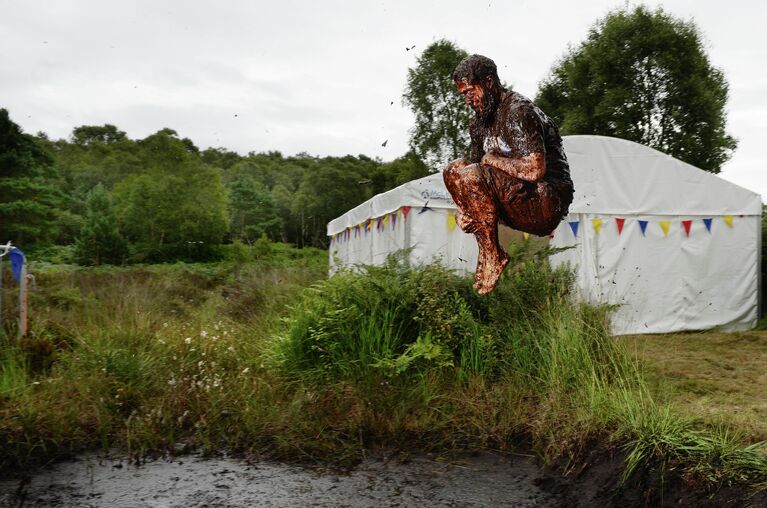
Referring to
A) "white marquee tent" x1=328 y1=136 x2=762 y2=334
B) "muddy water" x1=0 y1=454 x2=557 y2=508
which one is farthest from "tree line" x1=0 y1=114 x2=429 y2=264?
"muddy water" x1=0 y1=454 x2=557 y2=508

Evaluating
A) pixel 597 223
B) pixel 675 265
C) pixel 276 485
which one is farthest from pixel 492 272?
pixel 675 265

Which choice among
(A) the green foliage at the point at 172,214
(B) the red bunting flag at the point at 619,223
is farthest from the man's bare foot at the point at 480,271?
(A) the green foliage at the point at 172,214

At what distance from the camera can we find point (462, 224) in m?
1.48

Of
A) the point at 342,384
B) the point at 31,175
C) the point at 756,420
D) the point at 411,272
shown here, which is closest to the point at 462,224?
the point at 756,420

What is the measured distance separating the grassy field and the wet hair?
3.27 metres

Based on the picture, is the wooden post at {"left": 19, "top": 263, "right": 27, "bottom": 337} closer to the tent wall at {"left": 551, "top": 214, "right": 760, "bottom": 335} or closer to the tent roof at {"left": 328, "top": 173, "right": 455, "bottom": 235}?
the tent roof at {"left": 328, "top": 173, "right": 455, "bottom": 235}

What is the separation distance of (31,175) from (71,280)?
13.5 m

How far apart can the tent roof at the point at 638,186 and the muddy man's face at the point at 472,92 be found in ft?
30.9

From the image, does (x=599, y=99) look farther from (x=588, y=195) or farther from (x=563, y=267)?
(x=563, y=267)

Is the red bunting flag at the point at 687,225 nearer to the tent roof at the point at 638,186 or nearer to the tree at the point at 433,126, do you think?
the tent roof at the point at 638,186

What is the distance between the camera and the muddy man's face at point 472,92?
A: 139 centimetres

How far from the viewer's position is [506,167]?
132cm

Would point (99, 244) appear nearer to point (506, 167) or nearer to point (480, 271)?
point (480, 271)

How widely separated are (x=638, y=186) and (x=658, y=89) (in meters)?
9.87
